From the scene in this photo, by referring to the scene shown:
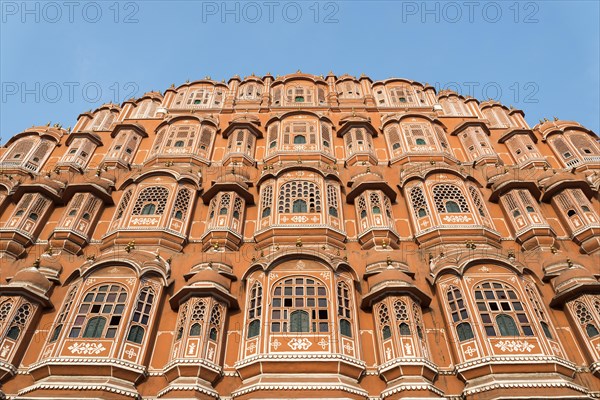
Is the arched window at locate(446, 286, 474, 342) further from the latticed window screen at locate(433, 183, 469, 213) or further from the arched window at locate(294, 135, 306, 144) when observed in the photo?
the arched window at locate(294, 135, 306, 144)

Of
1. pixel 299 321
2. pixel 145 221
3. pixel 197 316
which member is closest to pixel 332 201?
pixel 299 321

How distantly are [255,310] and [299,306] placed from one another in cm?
150

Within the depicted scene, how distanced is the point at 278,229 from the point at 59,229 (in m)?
8.95

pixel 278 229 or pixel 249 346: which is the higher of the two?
pixel 278 229

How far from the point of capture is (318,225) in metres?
21.5

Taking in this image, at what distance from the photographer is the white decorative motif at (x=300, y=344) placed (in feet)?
52.5

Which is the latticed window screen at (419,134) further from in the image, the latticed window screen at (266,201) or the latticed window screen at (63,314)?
the latticed window screen at (63,314)

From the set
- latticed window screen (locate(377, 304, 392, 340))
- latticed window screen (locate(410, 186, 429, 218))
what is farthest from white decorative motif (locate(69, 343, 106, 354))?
latticed window screen (locate(410, 186, 429, 218))

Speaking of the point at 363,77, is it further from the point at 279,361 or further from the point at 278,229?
the point at 279,361

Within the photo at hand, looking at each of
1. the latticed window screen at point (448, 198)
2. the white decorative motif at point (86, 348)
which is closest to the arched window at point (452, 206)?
the latticed window screen at point (448, 198)

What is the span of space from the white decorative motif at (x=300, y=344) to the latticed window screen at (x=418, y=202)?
894 centimetres

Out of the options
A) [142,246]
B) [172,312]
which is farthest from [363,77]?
[172,312]

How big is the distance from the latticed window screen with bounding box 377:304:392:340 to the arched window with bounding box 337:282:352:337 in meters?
0.99

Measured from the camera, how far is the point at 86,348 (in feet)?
52.7
